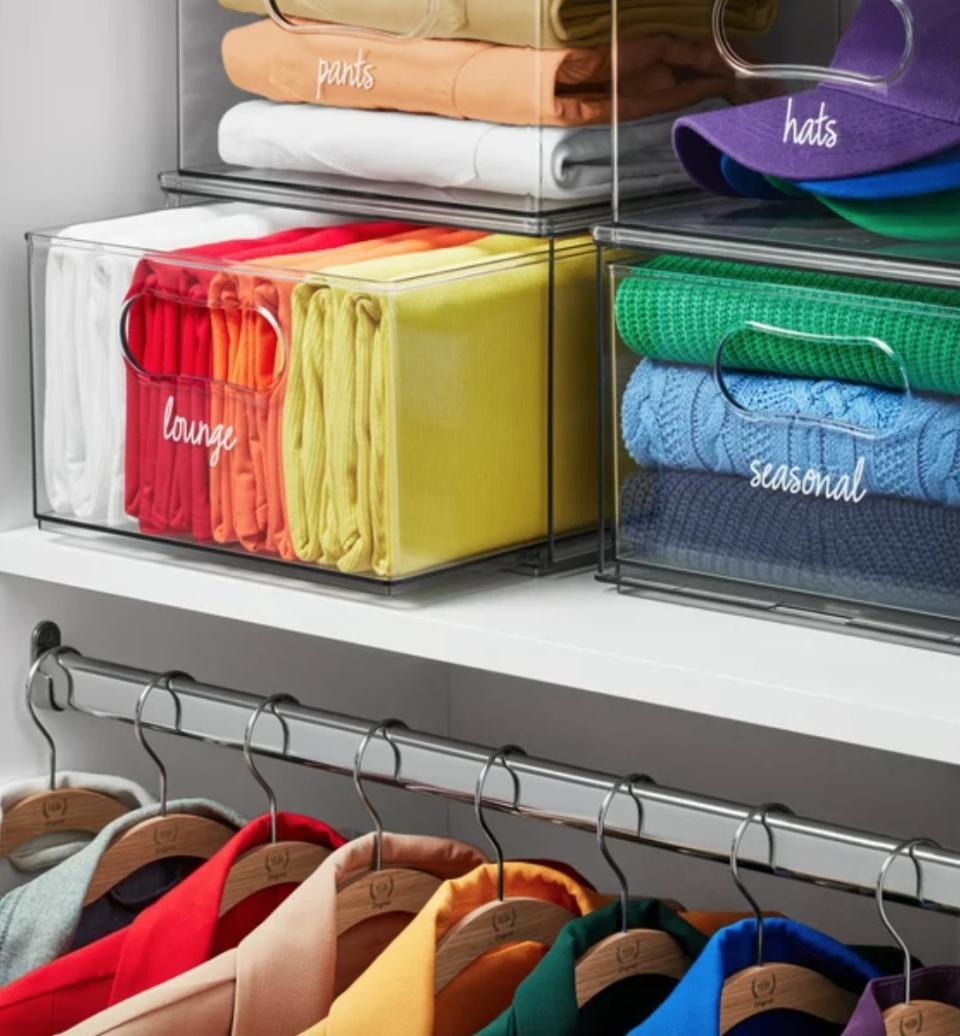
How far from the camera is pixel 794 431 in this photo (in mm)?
1081

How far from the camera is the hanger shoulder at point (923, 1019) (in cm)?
99

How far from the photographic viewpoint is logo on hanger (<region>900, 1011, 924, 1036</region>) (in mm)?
993

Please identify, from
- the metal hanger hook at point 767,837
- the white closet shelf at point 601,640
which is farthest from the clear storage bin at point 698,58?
the metal hanger hook at point 767,837

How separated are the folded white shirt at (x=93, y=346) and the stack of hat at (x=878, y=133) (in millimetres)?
344

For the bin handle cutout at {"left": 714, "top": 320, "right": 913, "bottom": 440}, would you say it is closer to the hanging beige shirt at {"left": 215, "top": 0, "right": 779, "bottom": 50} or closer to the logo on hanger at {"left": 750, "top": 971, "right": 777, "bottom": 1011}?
the hanging beige shirt at {"left": 215, "top": 0, "right": 779, "bottom": 50}

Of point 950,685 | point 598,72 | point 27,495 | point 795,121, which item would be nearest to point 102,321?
point 27,495

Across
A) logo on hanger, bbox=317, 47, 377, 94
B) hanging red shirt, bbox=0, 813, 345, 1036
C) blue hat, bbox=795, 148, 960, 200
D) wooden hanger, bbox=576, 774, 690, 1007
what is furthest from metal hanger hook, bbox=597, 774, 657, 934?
logo on hanger, bbox=317, 47, 377, 94

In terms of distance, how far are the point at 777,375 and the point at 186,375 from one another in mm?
344

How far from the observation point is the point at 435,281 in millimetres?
1140

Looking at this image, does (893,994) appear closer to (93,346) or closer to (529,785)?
(529,785)

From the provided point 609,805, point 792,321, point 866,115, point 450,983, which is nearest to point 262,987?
point 450,983

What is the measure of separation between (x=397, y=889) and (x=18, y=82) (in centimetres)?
54

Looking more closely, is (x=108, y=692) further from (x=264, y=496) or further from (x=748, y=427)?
(x=748, y=427)

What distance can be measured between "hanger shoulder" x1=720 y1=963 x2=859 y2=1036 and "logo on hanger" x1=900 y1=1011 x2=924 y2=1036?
0.08 meters
